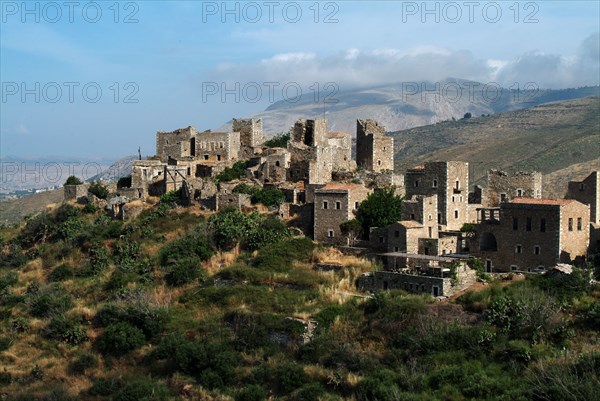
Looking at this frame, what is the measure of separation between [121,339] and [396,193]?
Answer: 1546 cm

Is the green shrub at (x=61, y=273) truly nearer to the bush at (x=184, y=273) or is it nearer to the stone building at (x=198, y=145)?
the bush at (x=184, y=273)

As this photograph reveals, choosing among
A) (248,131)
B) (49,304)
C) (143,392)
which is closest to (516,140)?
(248,131)

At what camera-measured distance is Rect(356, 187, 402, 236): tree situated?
36.8 m

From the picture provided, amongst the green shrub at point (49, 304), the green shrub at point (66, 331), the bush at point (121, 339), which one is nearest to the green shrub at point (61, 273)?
the green shrub at point (49, 304)

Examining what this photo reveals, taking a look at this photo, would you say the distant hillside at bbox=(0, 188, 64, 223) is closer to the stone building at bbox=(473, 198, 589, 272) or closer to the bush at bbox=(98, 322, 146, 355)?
the bush at bbox=(98, 322, 146, 355)

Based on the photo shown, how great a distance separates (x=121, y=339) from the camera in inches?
1302

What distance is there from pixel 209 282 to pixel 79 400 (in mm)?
8484

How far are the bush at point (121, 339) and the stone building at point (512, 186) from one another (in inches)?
693

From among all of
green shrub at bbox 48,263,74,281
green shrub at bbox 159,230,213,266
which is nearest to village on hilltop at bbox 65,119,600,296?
green shrub at bbox 159,230,213,266

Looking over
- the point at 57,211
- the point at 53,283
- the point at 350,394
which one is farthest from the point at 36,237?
the point at 350,394

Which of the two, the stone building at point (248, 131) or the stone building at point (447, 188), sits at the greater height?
the stone building at point (248, 131)

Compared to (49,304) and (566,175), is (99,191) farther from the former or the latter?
(566,175)

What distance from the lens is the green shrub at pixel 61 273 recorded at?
42.0 m

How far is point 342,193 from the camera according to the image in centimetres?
3769
